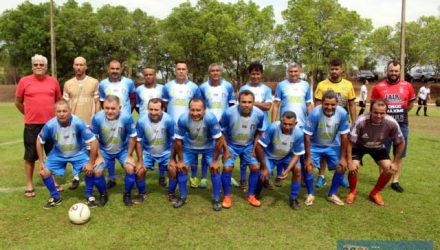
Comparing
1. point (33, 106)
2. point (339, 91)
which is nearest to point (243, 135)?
point (339, 91)

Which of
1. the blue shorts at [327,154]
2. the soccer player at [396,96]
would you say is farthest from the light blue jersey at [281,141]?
the soccer player at [396,96]

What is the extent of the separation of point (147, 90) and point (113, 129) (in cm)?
114

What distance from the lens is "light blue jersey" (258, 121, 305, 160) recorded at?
473cm

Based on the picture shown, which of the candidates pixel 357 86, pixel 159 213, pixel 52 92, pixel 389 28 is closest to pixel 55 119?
pixel 52 92

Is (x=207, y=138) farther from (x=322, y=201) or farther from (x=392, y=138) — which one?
(x=392, y=138)

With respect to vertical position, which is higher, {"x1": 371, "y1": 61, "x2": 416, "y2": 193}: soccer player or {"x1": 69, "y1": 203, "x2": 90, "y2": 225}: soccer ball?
{"x1": 371, "y1": 61, "x2": 416, "y2": 193}: soccer player

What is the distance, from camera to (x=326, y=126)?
16.3 feet

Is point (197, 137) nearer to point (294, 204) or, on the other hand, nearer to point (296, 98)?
point (294, 204)

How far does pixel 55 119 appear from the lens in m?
4.76

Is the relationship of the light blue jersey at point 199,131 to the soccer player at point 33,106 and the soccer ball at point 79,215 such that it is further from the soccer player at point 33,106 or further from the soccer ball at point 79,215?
the soccer player at point 33,106

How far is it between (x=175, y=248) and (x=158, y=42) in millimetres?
35120

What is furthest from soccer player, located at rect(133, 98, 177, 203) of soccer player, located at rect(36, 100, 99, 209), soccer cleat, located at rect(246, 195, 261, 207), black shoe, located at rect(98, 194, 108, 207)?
soccer cleat, located at rect(246, 195, 261, 207)

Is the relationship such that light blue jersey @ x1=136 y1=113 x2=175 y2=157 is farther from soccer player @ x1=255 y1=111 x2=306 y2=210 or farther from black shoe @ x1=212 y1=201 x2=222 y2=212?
soccer player @ x1=255 y1=111 x2=306 y2=210

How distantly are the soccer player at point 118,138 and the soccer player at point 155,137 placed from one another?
108 millimetres
